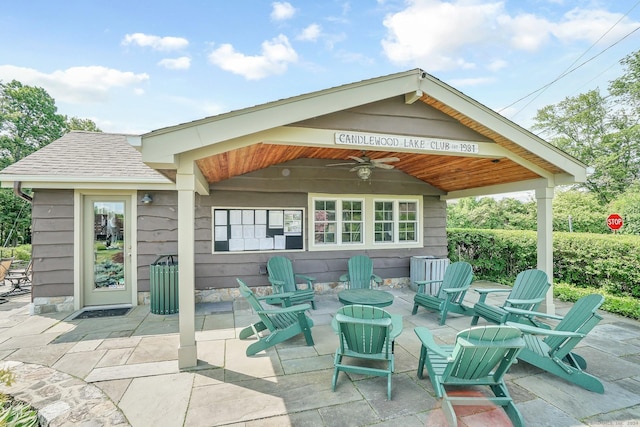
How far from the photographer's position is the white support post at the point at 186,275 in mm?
2996

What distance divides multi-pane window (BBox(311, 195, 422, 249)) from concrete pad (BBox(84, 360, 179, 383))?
3.47 meters

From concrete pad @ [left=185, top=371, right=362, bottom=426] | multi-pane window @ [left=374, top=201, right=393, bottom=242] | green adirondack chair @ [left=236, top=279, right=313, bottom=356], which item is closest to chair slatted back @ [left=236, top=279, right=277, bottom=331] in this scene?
green adirondack chair @ [left=236, top=279, right=313, bottom=356]

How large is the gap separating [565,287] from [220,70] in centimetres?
1047

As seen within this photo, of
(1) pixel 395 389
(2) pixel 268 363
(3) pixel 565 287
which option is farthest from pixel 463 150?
(3) pixel 565 287

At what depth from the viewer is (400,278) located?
6566 millimetres

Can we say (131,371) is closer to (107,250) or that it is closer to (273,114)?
(273,114)

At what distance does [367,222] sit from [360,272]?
119 centimetres

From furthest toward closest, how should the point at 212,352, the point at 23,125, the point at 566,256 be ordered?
the point at 23,125
the point at 566,256
the point at 212,352

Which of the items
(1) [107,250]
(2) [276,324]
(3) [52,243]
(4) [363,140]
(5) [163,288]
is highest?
(4) [363,140]

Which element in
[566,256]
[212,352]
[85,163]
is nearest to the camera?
[212,352]

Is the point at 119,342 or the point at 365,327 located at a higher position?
the point at 365,327

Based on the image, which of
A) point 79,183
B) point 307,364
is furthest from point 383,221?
point 79,183

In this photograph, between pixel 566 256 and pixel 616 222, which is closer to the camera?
pixel 566 256

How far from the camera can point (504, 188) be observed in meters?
5.30
